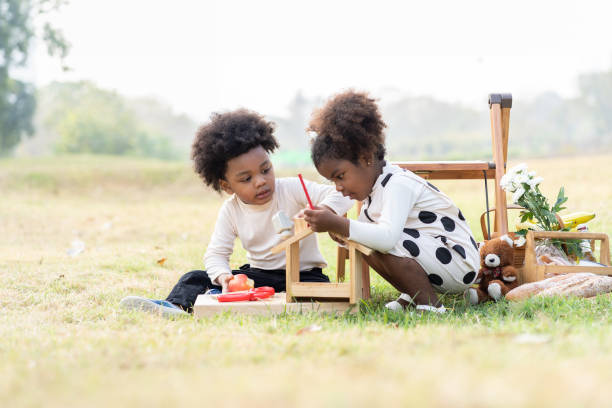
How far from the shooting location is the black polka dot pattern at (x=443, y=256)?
10.6 feet

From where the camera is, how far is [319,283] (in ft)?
10.6

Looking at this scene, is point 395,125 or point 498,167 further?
point 395,125

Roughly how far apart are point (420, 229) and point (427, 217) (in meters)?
0.08

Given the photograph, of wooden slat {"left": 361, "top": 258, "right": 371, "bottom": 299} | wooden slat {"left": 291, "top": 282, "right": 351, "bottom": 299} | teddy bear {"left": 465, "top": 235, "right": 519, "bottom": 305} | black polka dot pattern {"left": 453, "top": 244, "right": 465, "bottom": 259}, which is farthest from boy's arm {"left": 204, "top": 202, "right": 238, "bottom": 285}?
teddy bear {"left": 465, "top": 235, "right": 519, "bottom": 305}

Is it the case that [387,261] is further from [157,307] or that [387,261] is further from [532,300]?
[157,307]

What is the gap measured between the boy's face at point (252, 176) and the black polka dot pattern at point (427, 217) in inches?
37.6

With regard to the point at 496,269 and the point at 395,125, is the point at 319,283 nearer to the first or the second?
the point at 496,269

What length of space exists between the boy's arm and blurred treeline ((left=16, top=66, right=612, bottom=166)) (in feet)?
67.8

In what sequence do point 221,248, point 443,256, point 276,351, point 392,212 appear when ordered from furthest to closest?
1. point 221,248
2. point 443,256
3. point 392,212
4. point 276,351

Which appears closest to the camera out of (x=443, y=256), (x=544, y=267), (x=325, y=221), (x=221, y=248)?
(x=325, y=221)

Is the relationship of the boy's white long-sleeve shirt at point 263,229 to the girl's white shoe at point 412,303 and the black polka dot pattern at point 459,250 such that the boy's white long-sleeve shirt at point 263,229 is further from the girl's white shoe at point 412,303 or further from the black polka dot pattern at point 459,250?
the black polka dot pattern at point 459,250

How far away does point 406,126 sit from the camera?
2835 inches

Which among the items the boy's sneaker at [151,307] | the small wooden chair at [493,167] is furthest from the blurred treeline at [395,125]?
the boy's sneaker at [151,307]

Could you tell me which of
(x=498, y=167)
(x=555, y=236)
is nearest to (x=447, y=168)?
(x=498, y=167)
